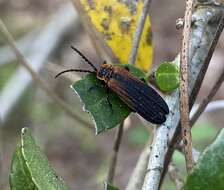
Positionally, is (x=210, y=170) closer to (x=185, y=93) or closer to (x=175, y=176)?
(x=185, y=93)

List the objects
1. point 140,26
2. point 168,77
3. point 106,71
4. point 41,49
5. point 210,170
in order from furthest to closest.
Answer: point 41,49
point 106,71
point 140,26
point 168,77
point 210,170

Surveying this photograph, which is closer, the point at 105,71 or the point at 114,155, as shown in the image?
the point at 114,155

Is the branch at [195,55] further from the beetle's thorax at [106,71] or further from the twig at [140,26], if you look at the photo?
the beetle's thorax at [106,71]

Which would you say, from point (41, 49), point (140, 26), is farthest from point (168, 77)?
point (41, 49)

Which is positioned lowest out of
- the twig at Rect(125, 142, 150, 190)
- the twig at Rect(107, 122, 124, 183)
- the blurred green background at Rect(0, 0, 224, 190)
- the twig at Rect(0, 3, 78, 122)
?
the blurred green background at Rect(0, 0, 224, 190)

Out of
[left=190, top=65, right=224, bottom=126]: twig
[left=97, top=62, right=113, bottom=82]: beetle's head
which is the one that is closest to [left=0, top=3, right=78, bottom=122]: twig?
[left=97, top=62, right=113, bottom=82]: beetle's head

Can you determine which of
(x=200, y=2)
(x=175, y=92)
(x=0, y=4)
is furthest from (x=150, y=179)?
(x=0, y=4)

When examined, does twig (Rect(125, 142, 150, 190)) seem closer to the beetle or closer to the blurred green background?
the beetle
